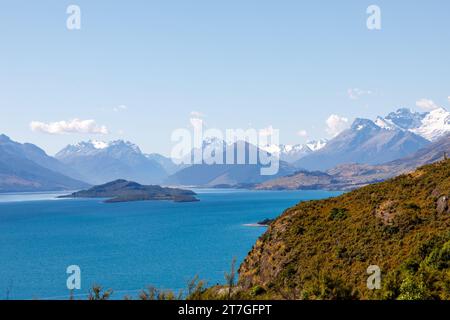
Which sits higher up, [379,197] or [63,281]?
[379,197]

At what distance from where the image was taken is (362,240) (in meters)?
74.4

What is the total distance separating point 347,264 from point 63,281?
324 ft

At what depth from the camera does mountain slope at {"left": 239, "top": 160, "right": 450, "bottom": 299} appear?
2410 inches

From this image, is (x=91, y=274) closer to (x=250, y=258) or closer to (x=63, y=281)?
(x=63, y=281)

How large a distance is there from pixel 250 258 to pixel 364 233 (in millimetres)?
23943

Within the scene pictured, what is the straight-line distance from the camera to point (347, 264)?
70.9 m

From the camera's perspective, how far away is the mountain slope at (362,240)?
6122 cm

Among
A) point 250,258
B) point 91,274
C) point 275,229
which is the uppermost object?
point 275,229
